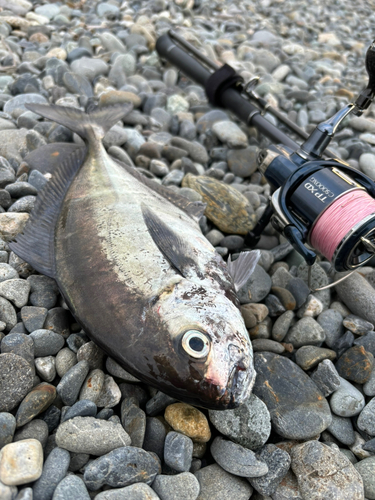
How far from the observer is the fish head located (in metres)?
1.83

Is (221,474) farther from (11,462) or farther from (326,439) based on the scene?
(11,462)

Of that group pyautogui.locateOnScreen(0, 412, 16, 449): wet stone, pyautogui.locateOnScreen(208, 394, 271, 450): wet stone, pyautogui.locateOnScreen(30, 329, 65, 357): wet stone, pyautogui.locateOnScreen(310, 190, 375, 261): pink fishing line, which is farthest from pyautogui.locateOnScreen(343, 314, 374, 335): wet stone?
pyautogui.locateOnScreen(0, 412, 16, 449): wet stone

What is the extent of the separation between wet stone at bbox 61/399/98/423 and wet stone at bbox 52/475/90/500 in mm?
291

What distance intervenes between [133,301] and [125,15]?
5694mm

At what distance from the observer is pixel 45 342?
2268mm

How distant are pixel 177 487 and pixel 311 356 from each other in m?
1.14

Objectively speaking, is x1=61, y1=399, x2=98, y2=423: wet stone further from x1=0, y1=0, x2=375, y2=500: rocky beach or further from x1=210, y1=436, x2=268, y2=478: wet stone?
x1=210, y1=436, x2=268, y2=478: wet stone

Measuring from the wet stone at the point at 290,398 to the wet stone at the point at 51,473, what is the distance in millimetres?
1074

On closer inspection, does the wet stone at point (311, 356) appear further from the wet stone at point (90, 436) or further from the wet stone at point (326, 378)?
the wet stone at point (90, 436)

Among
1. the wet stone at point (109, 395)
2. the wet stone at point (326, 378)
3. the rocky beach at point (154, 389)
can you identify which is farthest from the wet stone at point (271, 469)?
the wet stone at point (109, 395)

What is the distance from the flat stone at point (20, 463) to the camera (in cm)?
169

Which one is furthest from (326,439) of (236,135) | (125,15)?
(125,15)

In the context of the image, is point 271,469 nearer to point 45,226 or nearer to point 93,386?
point 93,386

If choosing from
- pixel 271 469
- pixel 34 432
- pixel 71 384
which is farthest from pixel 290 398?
pixel 34 432
